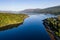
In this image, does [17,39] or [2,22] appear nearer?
[17,39]

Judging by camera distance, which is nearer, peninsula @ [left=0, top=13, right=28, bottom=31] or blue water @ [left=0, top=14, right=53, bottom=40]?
blue water @ [left=0, top=14, right=53, bottom=40]

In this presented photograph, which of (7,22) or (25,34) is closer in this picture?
(25,34)

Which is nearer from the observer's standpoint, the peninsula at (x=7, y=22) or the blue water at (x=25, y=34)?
the blue water at (x=25, y=34)

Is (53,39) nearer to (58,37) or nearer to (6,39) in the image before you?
(58,37)

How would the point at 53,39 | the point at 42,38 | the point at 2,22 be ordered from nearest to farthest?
the point at 53,39 → the point at 42,38 → the point at 2,22

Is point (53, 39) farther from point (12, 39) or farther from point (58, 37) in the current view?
point (12, 39)

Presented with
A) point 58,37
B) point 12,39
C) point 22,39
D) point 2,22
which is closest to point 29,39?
point 22,39

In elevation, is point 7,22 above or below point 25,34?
above

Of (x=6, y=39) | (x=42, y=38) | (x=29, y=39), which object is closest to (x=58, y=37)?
(x=42, y=38)

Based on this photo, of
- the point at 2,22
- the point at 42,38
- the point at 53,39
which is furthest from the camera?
the point at 2,22
